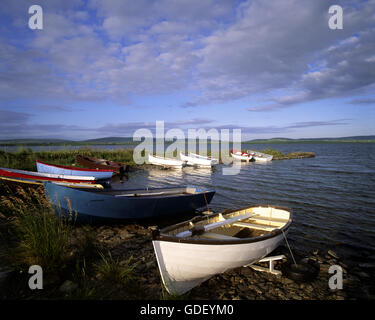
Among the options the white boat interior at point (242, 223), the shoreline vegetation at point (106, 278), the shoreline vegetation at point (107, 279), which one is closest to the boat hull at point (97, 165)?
the shoreline vegetation at point (106, 278)

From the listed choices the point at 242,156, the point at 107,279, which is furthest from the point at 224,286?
the point at 242,156

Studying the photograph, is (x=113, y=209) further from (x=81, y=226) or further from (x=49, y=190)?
(x=49, y=190)

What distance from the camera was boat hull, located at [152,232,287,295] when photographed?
4531 millimetres

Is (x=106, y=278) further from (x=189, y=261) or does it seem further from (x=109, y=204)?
(x=109, y=204)

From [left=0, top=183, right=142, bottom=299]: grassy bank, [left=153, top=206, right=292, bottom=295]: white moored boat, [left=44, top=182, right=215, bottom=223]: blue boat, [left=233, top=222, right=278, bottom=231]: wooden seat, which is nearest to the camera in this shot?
[left=0, top=183, right=142, bottom=299]: grassy bank

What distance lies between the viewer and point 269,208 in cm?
805

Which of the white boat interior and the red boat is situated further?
the red boat

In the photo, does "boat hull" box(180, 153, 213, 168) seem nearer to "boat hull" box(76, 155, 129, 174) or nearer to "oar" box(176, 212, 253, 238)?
"boat hull" box(76, 155, 129, 174)

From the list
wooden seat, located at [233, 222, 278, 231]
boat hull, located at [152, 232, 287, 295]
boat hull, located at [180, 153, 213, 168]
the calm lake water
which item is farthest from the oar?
boat hull, located at [180, 153, 213, 168]

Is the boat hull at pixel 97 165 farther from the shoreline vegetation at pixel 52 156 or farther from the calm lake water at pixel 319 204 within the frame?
the calm lake water at pixel 319 204

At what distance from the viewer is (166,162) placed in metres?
29.9

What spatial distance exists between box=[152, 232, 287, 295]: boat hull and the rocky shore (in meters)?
0.25

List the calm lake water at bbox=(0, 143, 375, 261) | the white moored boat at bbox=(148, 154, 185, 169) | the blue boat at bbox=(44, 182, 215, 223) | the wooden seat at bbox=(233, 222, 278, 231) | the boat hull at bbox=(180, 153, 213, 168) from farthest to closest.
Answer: the boat hull at bbox=(180, 153, 213, 168), the white moored boat at bbox=(148, 154, 185, 169), the calm lake water at bbox=(0, 143, 375, 261), the blue boat at bbox=(44, 182, 215, 223), the wooden seat at bbox=(233, 222, 278, 231)
